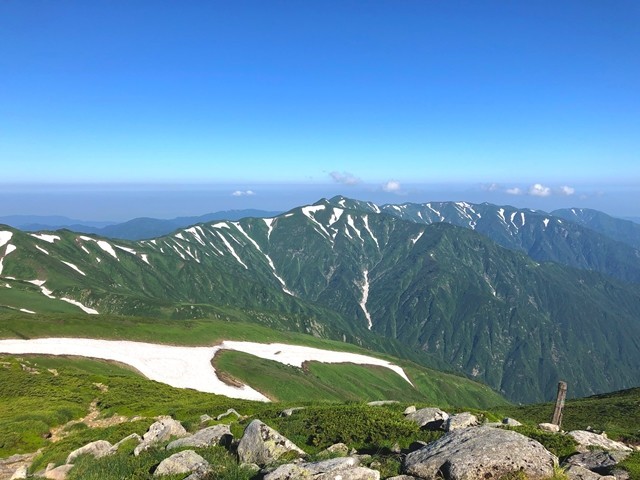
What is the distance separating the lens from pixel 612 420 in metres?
48.0

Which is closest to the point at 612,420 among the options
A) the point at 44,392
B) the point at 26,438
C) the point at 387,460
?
the point at 387,460

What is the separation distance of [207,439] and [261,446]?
5.34 meters

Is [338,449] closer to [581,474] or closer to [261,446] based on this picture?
[261,446]

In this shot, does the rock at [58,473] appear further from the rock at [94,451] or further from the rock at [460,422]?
the rock at [460,422]

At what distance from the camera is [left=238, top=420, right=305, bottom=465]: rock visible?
17547mm

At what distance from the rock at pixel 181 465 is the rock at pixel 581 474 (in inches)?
524

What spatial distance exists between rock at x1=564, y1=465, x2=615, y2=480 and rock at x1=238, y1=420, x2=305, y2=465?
1055cm

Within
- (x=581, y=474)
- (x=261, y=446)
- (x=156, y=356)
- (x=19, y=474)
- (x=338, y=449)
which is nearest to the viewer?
(x=581, y=474)

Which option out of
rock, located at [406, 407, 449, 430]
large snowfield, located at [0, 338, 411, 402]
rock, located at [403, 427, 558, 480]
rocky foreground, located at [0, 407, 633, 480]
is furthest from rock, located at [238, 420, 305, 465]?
large snowfield, located at [0, 338, 411, 402]

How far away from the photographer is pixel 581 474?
14250mm

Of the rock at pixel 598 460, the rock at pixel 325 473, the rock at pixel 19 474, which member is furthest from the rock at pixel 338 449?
the rock at pixel 19 474

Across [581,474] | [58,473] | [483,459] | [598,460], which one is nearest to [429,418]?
[598,460]

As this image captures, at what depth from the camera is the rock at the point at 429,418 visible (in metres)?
23.6

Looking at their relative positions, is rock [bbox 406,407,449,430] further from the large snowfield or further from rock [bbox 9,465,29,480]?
the large snowfield
